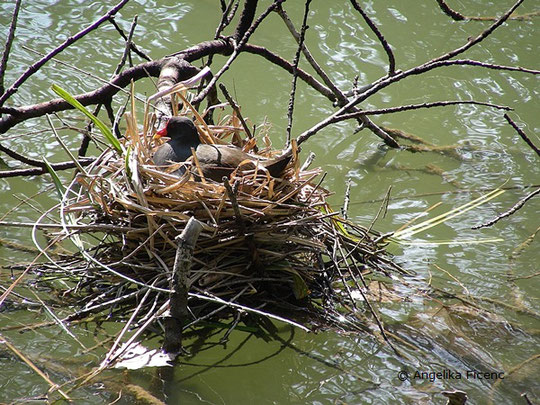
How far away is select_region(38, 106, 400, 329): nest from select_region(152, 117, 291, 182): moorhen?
5cm

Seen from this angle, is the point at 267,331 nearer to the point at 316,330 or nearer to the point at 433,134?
the point at 316,330

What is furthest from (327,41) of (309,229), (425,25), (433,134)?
(309,229)

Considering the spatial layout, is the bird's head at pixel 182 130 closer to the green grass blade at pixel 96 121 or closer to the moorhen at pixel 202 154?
the moorhen at pixel 202 154

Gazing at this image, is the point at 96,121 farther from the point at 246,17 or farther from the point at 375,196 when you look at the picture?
the point at 375,196

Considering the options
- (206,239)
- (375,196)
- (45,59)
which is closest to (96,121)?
(45,59)

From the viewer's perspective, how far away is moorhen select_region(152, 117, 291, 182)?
9.50ft

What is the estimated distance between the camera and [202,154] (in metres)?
2.98

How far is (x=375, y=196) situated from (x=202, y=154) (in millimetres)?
1752

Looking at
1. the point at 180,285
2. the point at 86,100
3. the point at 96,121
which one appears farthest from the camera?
the point at 86,100

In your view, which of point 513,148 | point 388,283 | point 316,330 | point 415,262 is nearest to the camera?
point 316,330

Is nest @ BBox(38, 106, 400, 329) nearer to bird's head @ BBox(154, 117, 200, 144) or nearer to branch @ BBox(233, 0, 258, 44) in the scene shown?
bird's head @ BBox(154, 117, 200, 144)

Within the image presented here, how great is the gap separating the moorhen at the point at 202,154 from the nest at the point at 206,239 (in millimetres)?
47

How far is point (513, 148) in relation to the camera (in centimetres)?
501

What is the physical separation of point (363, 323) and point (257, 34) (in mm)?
3851
